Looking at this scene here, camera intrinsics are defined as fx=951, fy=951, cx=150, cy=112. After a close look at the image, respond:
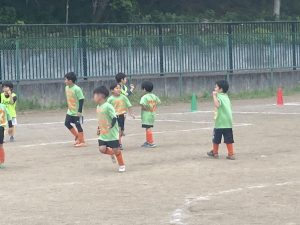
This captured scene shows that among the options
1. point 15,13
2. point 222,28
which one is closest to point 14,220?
point 222,28

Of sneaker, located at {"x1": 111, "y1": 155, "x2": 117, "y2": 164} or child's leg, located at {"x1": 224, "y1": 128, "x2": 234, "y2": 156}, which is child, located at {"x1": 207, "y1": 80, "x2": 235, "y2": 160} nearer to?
child's leg, located at {"x1": 224, "y1": 128, "x2": 234, "y2": 156}

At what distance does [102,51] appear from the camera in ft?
106

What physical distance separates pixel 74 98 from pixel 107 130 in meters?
4.31

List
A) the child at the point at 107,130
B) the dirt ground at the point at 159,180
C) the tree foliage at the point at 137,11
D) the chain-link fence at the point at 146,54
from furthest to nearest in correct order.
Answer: the tree foliage at the point at 137,11
the chain-link fence at the point at 146,54
the child at the point at 107,130
the dirt ground at the point at 159,180

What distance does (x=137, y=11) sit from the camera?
49062mm

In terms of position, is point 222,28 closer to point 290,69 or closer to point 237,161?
point 290,69

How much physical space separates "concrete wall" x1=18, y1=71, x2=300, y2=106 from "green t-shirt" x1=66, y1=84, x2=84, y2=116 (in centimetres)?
1040

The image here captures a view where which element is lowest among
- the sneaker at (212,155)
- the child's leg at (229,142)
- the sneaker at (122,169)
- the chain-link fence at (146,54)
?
the sneaker at (122,169)

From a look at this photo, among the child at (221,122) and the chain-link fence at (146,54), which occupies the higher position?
the chain-link fence at (146,54)

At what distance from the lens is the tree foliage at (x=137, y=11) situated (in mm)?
46250

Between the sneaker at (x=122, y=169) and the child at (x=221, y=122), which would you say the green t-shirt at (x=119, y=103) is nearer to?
the child at (x=221, y=122)

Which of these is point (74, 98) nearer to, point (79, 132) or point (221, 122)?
point (79, 132)

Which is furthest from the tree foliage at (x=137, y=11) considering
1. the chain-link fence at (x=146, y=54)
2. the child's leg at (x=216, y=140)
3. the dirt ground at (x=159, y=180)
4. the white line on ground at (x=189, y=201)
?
the white line on ground at (x=189, y=201)

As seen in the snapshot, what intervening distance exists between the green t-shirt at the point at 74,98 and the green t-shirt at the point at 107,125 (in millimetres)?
3928
